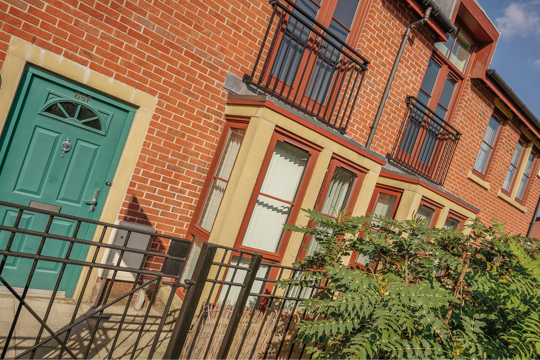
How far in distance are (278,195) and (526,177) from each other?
944cm

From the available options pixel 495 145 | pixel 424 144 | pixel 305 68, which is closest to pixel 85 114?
pixel 305 68

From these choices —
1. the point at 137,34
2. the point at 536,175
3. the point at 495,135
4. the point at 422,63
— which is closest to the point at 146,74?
the point at 137,34

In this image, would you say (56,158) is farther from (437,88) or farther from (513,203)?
(513,203)

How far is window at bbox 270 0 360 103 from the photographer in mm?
4742

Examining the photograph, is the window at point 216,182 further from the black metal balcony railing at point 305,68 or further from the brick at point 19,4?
the brick at point 19,4

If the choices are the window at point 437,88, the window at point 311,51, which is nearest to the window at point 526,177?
the window at point 437,88

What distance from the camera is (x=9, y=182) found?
3334 mm

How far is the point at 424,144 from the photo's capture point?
6973mm

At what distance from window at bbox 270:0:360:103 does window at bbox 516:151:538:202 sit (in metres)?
8.01

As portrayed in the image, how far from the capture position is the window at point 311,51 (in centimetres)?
474

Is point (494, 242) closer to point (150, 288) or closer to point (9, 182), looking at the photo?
point (150, 288)

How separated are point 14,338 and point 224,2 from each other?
4134mm

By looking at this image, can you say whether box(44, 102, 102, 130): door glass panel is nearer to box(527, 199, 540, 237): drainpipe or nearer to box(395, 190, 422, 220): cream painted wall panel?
box(395, 190, 422, 220): cream painted wall panel

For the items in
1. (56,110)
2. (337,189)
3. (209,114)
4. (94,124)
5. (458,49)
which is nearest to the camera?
(56,110)
